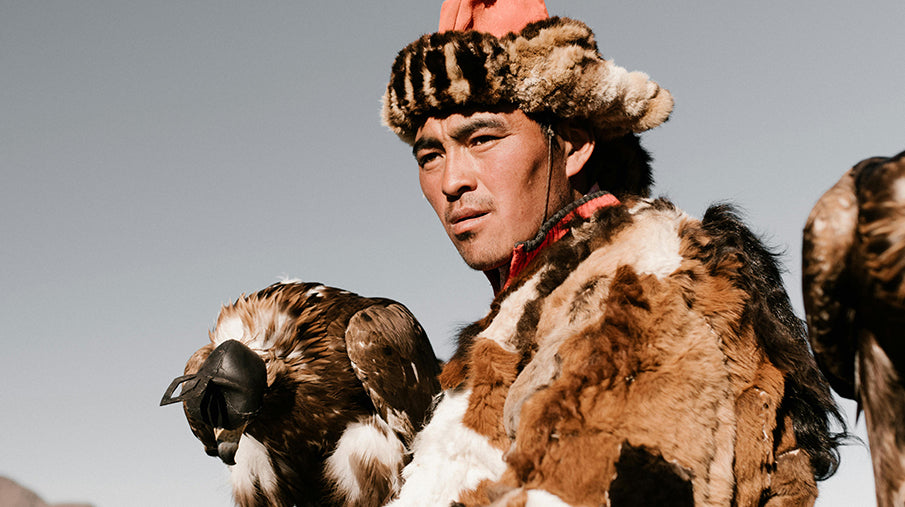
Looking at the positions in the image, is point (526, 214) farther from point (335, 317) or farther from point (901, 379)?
point (335, 317)

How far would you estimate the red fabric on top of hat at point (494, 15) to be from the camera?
2.91 metres

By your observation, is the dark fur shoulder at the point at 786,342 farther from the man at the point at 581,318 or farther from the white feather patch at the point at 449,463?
the white feather patch at the point at 449,463

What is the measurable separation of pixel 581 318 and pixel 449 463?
0.50 metres

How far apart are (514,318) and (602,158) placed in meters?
1.12

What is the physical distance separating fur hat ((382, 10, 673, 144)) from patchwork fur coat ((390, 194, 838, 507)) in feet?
1.92

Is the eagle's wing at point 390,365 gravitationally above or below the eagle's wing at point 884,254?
below

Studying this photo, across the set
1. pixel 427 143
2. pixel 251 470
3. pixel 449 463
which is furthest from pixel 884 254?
pixel 251 470

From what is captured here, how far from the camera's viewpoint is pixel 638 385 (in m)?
1.71

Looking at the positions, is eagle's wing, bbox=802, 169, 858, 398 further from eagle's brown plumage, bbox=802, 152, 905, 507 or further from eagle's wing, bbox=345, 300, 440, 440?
eagle's wing, bbox=345, 300, 440, 440

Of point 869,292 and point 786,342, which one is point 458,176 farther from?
point 869,292

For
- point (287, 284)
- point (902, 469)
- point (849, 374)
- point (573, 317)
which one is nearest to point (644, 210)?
point (573, 317)

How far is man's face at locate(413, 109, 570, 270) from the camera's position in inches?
107

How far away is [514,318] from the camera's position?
217 cm

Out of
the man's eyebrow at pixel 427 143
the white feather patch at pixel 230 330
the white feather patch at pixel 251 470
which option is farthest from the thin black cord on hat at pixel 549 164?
the white feather patch at pixel 251 470
